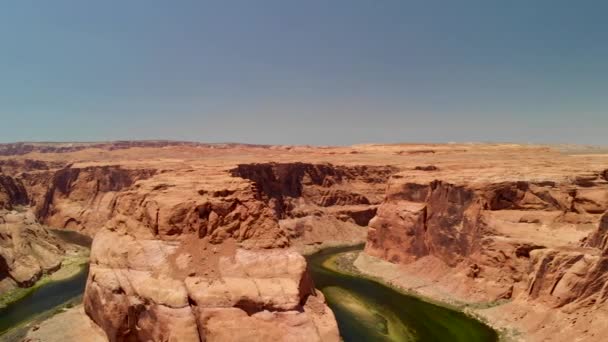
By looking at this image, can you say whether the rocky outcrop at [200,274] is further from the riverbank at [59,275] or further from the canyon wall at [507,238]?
the canyon wall at [507,238]

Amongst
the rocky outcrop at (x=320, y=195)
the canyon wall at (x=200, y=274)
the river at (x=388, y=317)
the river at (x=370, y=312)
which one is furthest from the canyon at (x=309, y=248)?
the river at (x=370, y=312)

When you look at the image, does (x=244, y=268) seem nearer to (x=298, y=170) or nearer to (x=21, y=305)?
(x=21, y=305)

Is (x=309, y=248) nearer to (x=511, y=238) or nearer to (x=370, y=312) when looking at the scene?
(x=370, y=312)

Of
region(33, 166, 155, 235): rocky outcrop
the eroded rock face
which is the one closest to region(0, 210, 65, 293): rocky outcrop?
region(33, 166, 155, 235): rocky outcrop

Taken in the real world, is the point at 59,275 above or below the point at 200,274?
below

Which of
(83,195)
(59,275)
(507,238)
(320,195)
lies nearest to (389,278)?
(507,238)

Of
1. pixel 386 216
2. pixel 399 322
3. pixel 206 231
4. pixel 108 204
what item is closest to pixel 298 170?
pixel 386 216
